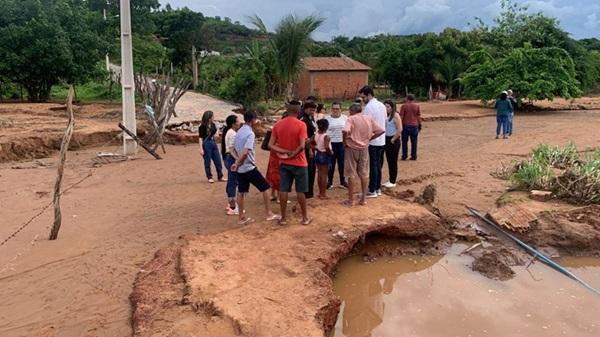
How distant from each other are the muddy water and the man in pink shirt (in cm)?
125

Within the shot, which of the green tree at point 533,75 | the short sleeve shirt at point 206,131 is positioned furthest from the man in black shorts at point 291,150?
the green tree at point 533,75

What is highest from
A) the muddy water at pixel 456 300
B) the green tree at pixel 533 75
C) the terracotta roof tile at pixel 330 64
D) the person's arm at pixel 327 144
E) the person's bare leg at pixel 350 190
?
the terracotta roof tile at pixel 330 64

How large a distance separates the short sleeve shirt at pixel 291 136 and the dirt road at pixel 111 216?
138 cm

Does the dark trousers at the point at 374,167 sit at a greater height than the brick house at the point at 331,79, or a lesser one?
lesser

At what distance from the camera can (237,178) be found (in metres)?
6.78

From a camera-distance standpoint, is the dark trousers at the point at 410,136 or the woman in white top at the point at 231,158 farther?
the dark trousers at the point at 410,136

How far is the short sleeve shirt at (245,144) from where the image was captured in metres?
6.25

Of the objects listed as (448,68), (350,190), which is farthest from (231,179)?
(448,68)

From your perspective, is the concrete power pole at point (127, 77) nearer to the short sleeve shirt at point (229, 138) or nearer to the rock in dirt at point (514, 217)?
the short sleeve shirt at point (229, 138)

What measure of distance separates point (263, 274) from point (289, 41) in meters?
19.4

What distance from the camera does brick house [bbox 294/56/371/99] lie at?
109 ft

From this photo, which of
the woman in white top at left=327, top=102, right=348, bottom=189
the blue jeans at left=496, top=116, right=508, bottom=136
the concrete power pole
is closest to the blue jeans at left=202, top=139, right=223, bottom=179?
the woman in white top at left=327, top=102, right=348, bottom=189

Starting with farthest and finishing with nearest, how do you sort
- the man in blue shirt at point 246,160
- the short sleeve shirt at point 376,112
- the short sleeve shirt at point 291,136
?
the short sleeve shirt at point 376,112, the man in blue shirt at point 246,160, the short sleeve shirt at point 291,136

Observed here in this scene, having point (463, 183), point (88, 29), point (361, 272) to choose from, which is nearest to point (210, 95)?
point (88, 29)
